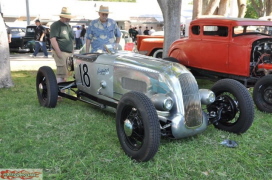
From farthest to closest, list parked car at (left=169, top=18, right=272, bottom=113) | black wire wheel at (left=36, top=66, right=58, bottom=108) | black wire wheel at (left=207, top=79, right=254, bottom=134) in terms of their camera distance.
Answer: parked car at (left=169, top=18, right=272, bottom=113) < black wire wheel at (left=36, top=66, right=58, bottom=108) < black wire wheel at (left=207, top=79, right=254, bottom=134)

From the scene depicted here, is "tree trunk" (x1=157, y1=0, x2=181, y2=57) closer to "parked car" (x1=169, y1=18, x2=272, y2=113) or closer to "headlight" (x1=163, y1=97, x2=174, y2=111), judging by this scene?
"parked car" (x1=169, y1=18, x2=272, y2=113)

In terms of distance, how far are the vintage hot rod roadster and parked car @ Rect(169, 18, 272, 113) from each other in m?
1.63

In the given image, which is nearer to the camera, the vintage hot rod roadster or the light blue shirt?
the vintage hot rod roadster

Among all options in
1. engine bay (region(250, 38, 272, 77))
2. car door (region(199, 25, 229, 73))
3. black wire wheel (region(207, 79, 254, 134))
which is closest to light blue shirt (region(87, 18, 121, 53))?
car door (region(199, 25, 229, 73))

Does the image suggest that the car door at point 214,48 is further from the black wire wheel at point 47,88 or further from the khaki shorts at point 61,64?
the black wire wheel at point 47,88

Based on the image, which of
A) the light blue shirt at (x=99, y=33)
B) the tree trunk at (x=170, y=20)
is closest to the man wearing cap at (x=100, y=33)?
the light blue shirt at (x=99, y=33)

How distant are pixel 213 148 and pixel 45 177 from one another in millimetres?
1897

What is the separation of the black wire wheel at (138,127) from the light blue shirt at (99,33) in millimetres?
2454

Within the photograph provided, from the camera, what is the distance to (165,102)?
3395mm

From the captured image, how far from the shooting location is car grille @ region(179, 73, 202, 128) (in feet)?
11.7

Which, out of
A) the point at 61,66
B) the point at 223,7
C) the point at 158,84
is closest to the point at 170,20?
the point at 61,66

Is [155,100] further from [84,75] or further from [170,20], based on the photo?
[170,20]

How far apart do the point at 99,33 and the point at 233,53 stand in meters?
2.67

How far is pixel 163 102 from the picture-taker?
341 cm
